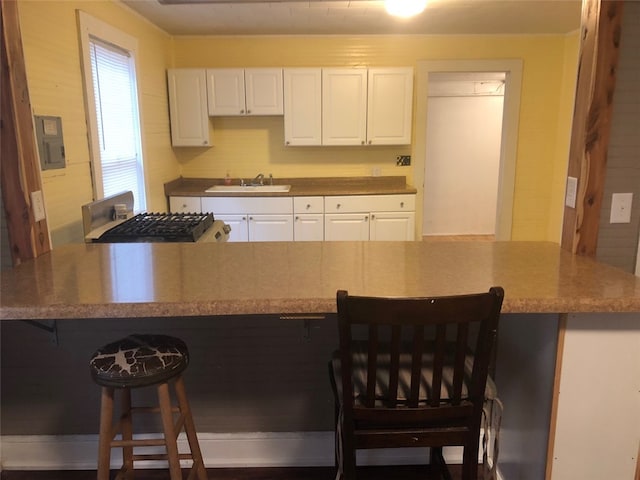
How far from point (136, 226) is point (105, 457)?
1.42 meters

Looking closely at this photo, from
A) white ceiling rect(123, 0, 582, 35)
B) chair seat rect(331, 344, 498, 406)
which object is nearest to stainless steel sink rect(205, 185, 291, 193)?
white ceiling rect(123, 0, 582, 35)

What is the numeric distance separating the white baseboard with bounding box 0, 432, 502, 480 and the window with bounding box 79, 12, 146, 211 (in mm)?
1601

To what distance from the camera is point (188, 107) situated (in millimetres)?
4555

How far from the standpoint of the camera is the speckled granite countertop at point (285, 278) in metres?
1.33

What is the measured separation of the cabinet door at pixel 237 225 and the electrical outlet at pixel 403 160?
1.69m

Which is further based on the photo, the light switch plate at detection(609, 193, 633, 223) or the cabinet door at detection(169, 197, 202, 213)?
the cabinet door at detection(169, 197, 202, 213)

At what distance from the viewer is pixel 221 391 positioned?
201 cm

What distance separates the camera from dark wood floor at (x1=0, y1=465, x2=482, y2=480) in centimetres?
197

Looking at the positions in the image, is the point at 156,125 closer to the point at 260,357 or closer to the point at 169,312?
the point at 260,357

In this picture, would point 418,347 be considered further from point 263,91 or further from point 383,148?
point 383,148

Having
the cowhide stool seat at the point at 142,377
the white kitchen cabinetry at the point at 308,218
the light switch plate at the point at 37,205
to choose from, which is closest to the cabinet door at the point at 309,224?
the white kitchen cabinetry at the point at 308,218

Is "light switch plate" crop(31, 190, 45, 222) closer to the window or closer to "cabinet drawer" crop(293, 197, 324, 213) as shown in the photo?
the window

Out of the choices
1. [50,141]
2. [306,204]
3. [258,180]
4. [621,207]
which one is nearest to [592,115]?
[621,207]

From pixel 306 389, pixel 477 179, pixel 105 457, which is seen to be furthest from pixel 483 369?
pixel 477 179
